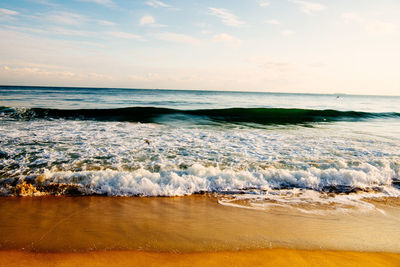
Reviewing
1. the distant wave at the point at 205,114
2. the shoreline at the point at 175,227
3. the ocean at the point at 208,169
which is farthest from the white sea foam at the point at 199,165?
the distant wave at the point at 205,114

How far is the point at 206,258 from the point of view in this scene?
233 cm

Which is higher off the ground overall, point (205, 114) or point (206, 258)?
point (205, 114)

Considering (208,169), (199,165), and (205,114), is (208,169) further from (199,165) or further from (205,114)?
(205,114)

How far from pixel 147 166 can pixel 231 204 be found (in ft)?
7.04

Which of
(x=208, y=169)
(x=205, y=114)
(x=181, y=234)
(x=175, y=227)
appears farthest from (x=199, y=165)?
(x=205, y=114)

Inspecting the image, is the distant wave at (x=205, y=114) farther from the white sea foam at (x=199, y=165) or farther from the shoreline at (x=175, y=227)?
the shoreline at (x=175, y=227)

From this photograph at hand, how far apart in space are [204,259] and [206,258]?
26mm

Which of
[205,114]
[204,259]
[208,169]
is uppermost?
[205,114]

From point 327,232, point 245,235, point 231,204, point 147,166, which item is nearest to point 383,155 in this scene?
point 327,232

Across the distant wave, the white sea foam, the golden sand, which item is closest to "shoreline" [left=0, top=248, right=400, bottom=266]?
the golden sand

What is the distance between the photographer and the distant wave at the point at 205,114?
532 inches

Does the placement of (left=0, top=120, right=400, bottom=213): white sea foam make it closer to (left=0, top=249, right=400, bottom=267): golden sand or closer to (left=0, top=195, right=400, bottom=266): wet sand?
(left=0, top=195, right=400, bottom=266): wet sand

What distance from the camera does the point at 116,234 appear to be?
8.86 ft

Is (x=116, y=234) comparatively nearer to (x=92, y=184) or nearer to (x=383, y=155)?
(x=92, y=184)
